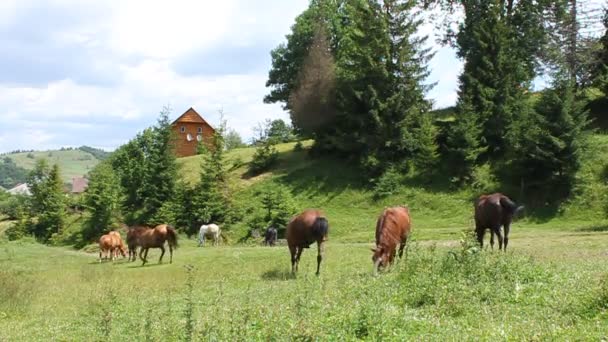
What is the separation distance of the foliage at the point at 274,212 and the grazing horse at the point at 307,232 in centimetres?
1962

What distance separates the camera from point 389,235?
14.9 m

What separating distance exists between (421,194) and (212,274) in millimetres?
23851

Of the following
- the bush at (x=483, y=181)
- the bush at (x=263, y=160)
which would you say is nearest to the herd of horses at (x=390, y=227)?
the bush at (x=483, y=181)

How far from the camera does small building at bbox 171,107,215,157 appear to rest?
2869 inches

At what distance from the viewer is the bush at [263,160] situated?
49.7 metres

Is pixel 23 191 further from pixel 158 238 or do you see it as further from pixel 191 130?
pixel 158 238

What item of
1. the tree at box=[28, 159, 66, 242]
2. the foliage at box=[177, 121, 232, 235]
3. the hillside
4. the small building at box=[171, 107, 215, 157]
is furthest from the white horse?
the small building at box=[171, 107, 215, 157]

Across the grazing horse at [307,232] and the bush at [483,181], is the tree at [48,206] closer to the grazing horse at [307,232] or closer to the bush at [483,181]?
the bush at [483,181]

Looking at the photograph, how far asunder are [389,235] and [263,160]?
35534 mm

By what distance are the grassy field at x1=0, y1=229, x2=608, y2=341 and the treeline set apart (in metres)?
19.3

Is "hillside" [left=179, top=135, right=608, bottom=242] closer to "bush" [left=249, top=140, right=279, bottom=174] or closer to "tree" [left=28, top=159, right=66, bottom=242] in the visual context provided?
"bush" [left=249, top=140, right=279, bottom=174]

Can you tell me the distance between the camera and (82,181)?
102750 millimetres

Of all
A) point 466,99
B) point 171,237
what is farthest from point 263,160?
point 171,237

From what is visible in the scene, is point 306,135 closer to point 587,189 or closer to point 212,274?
point 587,189
